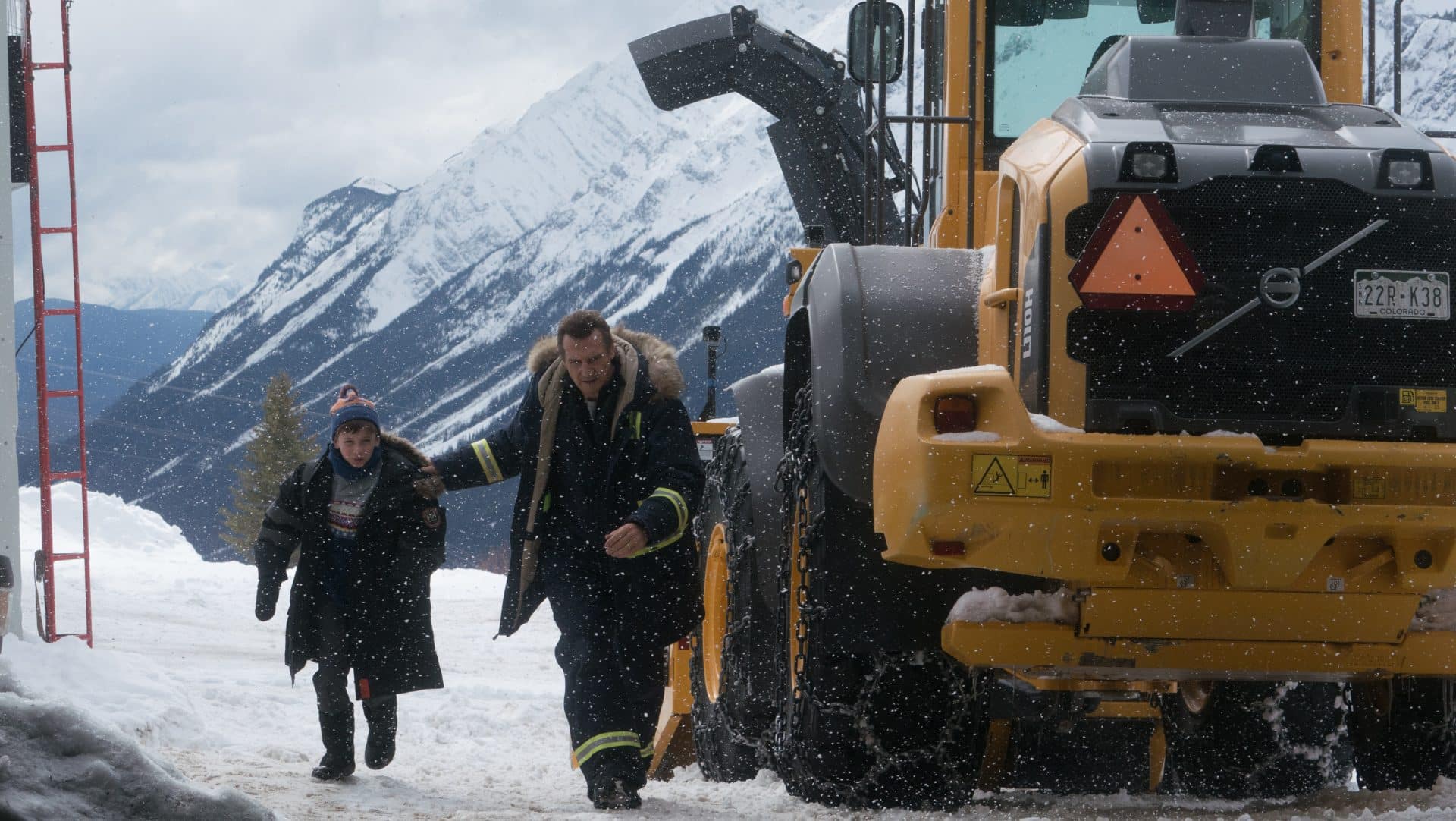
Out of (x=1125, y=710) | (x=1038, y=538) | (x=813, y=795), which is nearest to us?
(x=1038, y=538)

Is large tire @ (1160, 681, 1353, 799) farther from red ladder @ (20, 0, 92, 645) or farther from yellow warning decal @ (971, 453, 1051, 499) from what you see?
red ladder @ (20, 0, 92, 645)

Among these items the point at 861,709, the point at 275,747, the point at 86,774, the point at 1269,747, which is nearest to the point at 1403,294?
the point at 861,709

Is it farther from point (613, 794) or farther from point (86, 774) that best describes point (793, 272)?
point (86, 774)

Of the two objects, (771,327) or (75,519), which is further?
(771,327)

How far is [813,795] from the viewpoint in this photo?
195 inches

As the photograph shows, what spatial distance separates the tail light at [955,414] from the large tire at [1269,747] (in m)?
1.94

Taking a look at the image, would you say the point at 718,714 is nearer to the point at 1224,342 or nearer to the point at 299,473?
the point at 299,473

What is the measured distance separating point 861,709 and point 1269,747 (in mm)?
1759

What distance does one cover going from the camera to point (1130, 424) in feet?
13.5

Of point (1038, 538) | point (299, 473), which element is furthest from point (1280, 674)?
point (299, 473)

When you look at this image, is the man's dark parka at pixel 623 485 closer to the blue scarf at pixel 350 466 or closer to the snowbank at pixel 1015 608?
the blue scarf at pixel 350 466

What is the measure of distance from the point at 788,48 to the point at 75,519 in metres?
18.9

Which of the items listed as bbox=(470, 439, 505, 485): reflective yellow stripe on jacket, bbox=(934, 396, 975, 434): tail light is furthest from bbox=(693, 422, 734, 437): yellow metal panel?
bbox=(934, 396, 975, 434): tail light

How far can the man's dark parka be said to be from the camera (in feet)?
18.1
